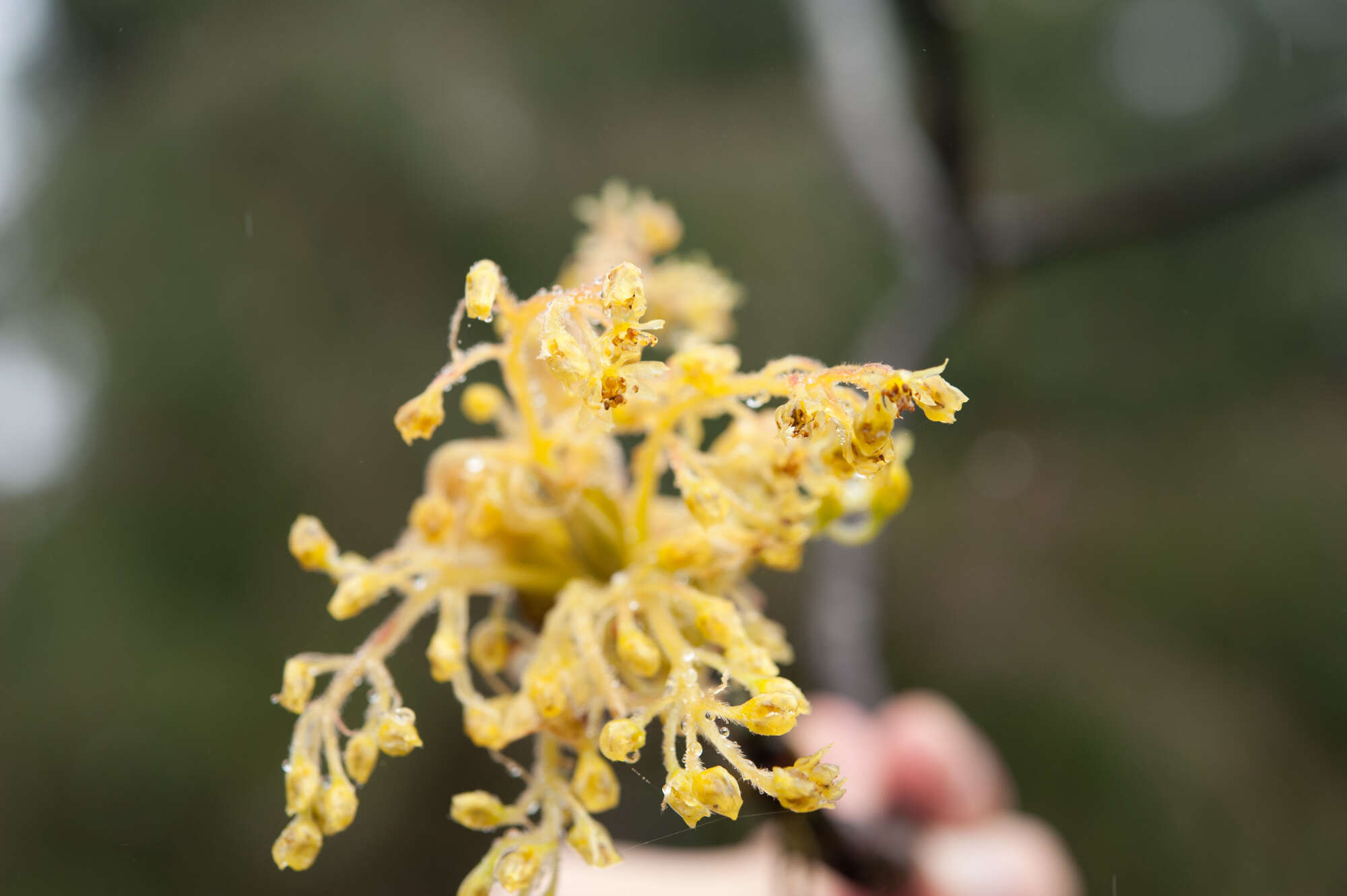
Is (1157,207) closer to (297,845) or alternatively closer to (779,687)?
(779,687)

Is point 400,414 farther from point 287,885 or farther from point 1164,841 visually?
point 1164,841

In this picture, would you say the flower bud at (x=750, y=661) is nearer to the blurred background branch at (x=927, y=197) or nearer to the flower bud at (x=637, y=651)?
the flower bud at (x=637, y=651)

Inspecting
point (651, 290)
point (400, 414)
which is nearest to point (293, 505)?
point (651, 290)

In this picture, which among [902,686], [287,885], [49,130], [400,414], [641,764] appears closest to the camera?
[400,414]

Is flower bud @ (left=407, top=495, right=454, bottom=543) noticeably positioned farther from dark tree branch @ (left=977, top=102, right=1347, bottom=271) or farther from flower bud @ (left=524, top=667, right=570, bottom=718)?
dark tree branch @ (left=977, top=102, right=1347, bottom=271)

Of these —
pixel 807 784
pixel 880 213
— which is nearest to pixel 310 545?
pixel 807 784

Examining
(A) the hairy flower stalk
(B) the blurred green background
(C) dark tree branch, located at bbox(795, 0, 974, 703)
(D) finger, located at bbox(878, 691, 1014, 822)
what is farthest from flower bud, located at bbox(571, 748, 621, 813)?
(B) the blurred green background
